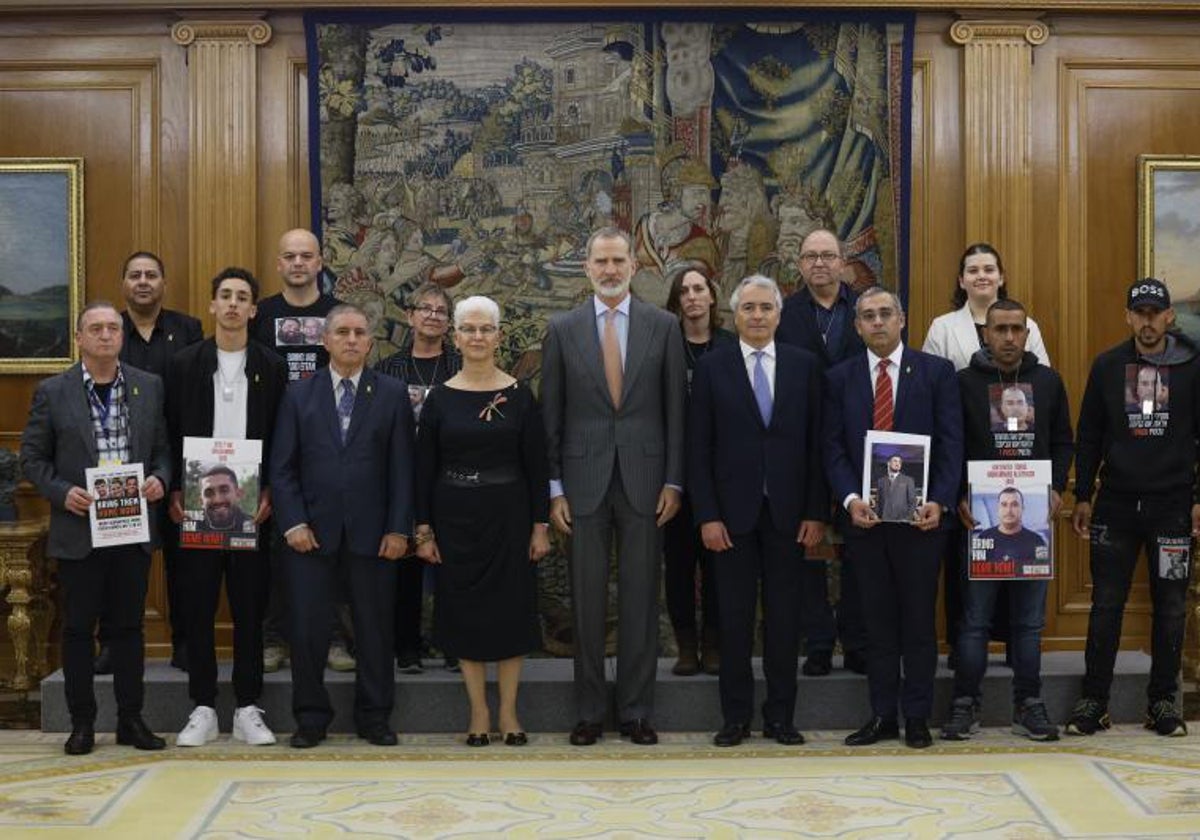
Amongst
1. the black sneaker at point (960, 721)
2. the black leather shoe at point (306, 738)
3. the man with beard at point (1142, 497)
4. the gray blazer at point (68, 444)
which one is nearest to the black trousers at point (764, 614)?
the black sneaker at point (960, 721)

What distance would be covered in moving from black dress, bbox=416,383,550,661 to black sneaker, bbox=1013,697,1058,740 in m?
2.05

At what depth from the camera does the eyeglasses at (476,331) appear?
624cm

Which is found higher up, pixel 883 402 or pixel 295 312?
pixel 295 312

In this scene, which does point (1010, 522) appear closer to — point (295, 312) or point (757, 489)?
point (757, 489)

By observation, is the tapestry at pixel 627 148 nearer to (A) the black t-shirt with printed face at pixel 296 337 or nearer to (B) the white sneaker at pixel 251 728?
(A) the black t-shirt with printed face at pixel 296 337

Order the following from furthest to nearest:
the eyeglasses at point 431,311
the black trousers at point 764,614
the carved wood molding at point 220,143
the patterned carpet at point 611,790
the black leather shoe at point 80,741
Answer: the carved wood molding at point 220,143 < the eyeglasses at point 431,311 < the black trousers at point 764,614 < the black leather shoe at point 80,741 < the patterned carpet at point 611,790

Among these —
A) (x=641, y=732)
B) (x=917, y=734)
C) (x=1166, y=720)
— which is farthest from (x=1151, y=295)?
(x=641, y=732)

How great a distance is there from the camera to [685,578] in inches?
267

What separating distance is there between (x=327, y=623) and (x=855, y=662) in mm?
2316

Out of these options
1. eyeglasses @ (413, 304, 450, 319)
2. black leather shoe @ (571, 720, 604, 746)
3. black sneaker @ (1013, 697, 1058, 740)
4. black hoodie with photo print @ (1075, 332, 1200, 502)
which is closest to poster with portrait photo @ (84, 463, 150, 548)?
eyeglasses @ (413, 304, 450, 319)

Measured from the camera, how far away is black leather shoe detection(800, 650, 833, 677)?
6.79m

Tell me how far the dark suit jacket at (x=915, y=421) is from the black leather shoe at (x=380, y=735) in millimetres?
2074

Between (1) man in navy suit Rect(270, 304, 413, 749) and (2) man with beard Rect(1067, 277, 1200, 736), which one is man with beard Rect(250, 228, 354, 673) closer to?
(1) man in navy suit Rect(270, 304, 413, 749)

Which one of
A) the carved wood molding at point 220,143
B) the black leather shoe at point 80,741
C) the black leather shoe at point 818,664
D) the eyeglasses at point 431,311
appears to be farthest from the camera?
the carved wood molding at point 220,143
